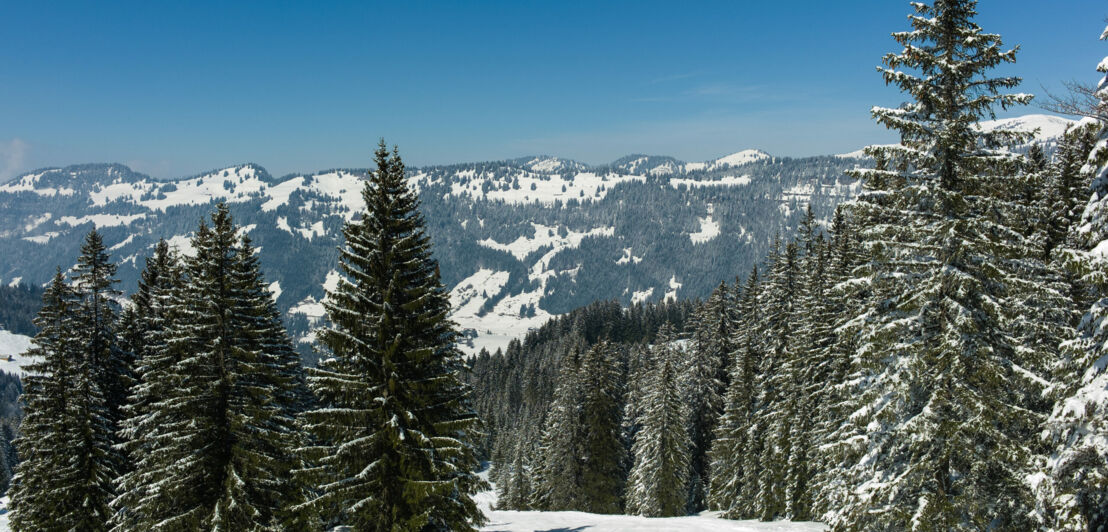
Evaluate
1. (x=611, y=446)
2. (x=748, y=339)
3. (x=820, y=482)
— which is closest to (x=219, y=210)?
(x=820, y=482)

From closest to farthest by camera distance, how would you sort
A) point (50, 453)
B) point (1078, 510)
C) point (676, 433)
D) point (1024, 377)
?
point (1078, 510) < point (1024, 377) < point (50, 453) < point (676, 433)

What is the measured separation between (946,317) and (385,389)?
13008 millimetres

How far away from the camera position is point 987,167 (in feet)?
42.1

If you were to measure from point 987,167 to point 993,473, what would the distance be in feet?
21.0

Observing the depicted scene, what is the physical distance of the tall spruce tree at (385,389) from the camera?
1520cm

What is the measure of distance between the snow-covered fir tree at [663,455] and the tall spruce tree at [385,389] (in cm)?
2704

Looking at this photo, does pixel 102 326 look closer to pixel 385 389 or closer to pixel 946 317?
pixel 385 389

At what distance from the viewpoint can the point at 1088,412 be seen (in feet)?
30.1

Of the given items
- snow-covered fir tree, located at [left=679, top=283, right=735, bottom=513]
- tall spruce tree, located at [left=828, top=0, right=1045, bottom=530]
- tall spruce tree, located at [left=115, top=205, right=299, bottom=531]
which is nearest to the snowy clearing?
tall spruce tree, located at [left=115, top=205, right=299, bottom=531]

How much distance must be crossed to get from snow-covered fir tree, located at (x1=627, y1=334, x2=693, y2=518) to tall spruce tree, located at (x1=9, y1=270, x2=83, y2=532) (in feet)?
102

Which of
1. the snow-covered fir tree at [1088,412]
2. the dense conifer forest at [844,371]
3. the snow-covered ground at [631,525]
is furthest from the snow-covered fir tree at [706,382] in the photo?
the snow-covered fir tree at [1088,412]

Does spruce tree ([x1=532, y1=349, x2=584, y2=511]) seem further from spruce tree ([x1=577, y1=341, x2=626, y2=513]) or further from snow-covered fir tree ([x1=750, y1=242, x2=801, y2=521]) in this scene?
snow-covered fir tree ([x1=750, y1=242, x2=801, y2=521])

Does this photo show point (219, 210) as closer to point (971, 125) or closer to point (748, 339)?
point (971, 125)

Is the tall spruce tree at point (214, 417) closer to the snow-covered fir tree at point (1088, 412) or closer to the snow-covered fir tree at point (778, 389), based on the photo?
the snow-covered fir tree at point (1088, 412)
